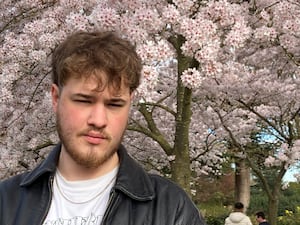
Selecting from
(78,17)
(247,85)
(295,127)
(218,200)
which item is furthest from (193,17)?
(218,200)

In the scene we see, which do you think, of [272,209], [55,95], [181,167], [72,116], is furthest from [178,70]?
[72,116]

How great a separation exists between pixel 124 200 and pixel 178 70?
5187 millimetres

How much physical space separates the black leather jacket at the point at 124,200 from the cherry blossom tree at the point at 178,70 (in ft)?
11.0

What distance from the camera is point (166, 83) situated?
29.5 ft

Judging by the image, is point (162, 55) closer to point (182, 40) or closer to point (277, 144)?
point (182, 40)

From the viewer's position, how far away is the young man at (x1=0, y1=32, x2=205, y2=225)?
1490 mm

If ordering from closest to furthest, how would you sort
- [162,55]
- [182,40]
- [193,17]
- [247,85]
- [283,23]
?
[162,55] → [193,17] → [182,40] → [283,23] → [247,85]

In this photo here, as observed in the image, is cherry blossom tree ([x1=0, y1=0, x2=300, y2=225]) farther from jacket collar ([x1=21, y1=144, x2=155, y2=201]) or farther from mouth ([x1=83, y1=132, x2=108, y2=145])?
mouth ([x1=83, y1=132, x2=108, y2=145])

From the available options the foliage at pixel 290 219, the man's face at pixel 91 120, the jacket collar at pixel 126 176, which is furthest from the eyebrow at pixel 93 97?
the foliage at pixel 290 219

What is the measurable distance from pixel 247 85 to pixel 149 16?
3.53m

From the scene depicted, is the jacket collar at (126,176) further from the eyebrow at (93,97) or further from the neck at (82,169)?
the eyebrow at (93,97)

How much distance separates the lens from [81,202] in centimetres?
156

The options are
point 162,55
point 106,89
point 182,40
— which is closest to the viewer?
point 106,89

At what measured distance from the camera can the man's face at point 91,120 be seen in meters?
1.48
